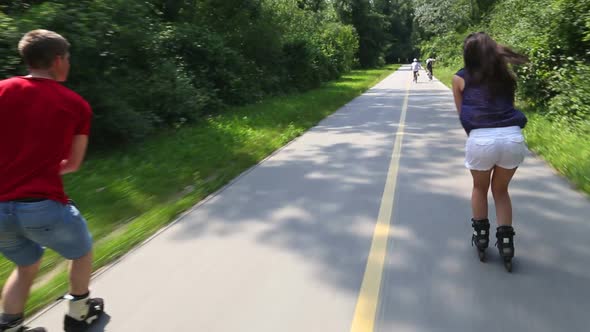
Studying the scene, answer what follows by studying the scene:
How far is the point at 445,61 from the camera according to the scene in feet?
154

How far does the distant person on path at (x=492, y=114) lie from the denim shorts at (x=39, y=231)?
10.3 feet

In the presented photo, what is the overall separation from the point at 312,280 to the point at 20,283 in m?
2.10

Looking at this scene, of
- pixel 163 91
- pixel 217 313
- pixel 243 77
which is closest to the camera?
pixel 217 313

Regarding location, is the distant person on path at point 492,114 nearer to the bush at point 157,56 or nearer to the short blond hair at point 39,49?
the short blond hair at point 39,49

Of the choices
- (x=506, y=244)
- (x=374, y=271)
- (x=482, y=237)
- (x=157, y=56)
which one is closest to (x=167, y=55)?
(x=157, y=56)

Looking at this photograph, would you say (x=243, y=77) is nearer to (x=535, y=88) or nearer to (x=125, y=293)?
(x=535, y=88)

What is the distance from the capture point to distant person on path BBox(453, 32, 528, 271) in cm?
412

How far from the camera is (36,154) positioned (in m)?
2.88

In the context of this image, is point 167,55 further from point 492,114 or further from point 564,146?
point 492,114

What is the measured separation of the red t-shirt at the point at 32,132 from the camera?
2.83 meters

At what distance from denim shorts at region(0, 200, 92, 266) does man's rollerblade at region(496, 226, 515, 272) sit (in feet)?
10.6

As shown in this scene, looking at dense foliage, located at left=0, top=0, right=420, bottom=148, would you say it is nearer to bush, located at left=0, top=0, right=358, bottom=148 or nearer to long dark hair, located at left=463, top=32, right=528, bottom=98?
bush, located at left=0, top=0, right=358, bottom=148

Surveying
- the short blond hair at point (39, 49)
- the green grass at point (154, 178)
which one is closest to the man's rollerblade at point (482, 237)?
the green grass at point (154, 178)

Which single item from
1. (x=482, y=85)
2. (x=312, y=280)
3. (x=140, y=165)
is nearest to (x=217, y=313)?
(x=312, y=280)
